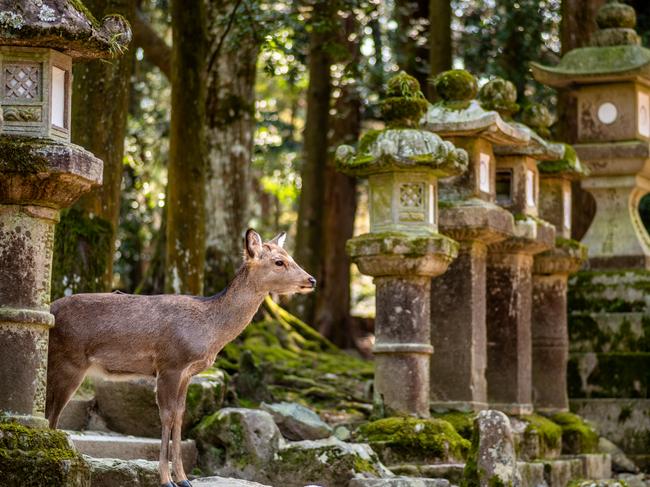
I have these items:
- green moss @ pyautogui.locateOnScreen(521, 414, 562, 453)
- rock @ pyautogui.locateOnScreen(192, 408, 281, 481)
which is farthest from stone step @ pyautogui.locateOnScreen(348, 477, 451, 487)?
green moss @ pyautogui.locateOnScreen(521, 414, 562, 453)

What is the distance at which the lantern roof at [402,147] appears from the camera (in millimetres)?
14039

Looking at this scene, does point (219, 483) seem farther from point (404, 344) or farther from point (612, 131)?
point (612, 131)

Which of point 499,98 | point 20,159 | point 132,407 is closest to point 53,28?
point 20,159

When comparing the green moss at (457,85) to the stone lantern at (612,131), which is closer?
the green moss at (457,85)

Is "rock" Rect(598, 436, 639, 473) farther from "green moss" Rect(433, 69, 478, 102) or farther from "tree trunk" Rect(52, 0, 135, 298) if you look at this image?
"tree trunk" Rect(52, 0, 135, 298)

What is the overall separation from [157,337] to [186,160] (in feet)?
18.0

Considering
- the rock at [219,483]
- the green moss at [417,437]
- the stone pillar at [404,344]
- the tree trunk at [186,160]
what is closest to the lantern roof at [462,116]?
the stone pillar at [404,344]

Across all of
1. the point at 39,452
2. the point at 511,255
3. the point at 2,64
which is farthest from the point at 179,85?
the point at 39,452

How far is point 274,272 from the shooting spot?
11406 mm

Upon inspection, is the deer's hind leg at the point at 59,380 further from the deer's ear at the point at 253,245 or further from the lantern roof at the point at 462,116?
the lantern roof at the point at 462,116

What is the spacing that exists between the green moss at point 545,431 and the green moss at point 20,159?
761 cm

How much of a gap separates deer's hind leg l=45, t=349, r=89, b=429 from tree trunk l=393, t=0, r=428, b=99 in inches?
571

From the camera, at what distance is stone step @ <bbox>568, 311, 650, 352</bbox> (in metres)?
18.4

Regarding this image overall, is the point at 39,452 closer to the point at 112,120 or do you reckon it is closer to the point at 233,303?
the point at 233,303
